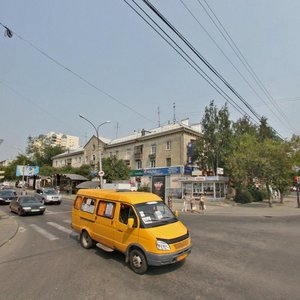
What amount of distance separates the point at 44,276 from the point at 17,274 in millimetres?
792

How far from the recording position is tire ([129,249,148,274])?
6.11 m

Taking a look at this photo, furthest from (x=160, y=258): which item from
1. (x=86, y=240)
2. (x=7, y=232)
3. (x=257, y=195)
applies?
(x=257, y=195)

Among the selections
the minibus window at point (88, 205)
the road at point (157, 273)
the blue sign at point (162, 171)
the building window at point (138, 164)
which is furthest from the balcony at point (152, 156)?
the minibus window at point (88, 205)

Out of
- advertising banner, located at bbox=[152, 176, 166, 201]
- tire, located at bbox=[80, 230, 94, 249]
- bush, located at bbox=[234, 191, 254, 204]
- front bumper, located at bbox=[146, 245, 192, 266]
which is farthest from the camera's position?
advertising banner, located at bbox=[152, 176, 166, 201]

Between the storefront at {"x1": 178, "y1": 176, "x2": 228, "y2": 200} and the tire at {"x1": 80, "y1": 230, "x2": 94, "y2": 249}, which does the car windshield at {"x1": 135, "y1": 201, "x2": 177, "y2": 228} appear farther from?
the storefront at {"x1": 178, "y1": 176, "x2": 228, "y2": 200}

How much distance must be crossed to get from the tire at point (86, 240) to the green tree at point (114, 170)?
96.7 ft

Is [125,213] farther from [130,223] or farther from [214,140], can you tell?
[214,140]

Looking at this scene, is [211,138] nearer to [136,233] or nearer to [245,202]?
[245,202]

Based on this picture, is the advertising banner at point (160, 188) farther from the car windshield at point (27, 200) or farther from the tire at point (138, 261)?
the tire at point (138, 261)

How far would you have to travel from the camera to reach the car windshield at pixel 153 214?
6.71 m

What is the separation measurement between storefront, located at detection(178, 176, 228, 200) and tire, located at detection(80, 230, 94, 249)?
23596 mm

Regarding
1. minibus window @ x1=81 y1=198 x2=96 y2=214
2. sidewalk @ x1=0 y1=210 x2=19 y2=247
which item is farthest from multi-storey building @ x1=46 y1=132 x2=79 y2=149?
minibus window @ x1=81 y1=198 x2=96 y2=214

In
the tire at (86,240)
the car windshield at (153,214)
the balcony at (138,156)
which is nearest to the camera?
the car windshield at (153,214)

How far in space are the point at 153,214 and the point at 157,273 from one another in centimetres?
152
